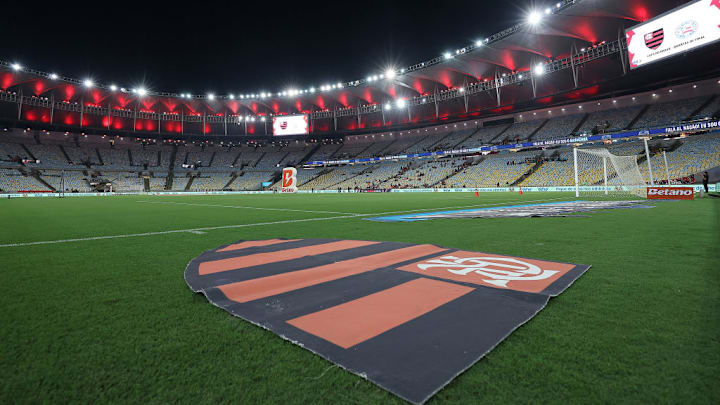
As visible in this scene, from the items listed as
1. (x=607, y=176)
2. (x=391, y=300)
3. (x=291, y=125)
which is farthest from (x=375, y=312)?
(x=291, y=125)

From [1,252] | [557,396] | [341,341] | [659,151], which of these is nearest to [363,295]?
[341,341]

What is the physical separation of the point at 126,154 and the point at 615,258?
65947mm

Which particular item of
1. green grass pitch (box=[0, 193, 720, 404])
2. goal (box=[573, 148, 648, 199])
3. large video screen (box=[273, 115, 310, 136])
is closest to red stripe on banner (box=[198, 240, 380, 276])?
green grass pitch (box=[0, 193, 720, 404])

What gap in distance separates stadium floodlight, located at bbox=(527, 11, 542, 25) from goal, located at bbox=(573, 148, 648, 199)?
42.7ft

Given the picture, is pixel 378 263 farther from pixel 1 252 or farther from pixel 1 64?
pixel 1 64

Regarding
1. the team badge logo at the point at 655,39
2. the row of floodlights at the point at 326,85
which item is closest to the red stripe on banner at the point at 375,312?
the team badge logo at the point at 655,39

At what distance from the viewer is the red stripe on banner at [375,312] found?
169 cm

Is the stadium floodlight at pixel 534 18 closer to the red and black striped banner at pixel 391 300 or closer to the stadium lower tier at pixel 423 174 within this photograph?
the stadium lower tier at pixel 423 174

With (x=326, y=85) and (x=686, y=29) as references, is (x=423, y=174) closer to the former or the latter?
(x=326, y=85)

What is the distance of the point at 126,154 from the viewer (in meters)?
52.9

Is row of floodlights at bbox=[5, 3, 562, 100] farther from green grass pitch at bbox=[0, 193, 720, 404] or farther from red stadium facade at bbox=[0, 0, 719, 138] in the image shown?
green grass pitch at bbox=[0, 193, 720, 404]

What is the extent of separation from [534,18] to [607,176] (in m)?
15.6

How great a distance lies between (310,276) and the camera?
2.94 meters

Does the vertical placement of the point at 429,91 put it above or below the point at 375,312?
above
